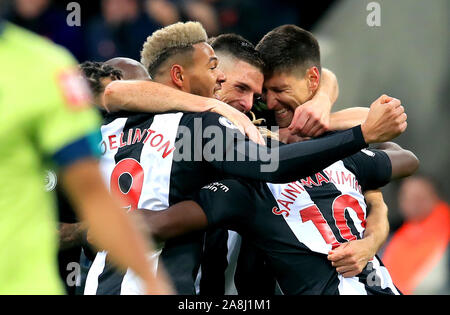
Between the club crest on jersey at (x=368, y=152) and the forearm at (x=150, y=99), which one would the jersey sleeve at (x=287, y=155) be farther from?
the club crest on jersey at (x=368, y=152)

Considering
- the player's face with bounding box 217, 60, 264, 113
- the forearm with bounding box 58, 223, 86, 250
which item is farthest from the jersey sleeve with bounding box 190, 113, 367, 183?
the forearm with bounding box 58, 223, 86, 250

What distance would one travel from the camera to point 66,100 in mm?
1872

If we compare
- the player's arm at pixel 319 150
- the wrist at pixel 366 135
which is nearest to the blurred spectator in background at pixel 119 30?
the player's arm at pixel 319 150

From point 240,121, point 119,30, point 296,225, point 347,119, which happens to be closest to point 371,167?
point 347,119

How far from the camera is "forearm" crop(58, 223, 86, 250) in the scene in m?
3.90

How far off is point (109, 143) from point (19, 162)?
167 cm

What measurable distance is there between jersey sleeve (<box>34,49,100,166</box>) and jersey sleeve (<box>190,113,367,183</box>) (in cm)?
123

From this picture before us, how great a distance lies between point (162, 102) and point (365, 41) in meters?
5.38

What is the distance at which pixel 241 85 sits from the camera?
411 cm

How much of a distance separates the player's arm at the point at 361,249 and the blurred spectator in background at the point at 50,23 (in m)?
4.62

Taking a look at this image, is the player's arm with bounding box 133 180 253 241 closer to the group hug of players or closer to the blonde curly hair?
the group hug of players

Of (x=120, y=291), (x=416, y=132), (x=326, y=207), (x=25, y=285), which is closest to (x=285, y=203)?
(x=326, y=207)

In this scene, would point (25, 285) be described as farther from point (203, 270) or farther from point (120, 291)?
point (203, 270)

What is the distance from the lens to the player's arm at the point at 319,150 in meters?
A: 3.00
